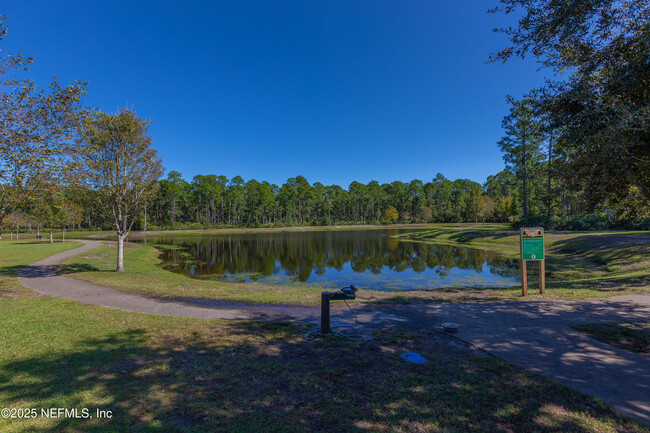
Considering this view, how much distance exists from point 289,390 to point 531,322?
19.0ft

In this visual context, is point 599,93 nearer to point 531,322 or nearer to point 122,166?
point 531,322

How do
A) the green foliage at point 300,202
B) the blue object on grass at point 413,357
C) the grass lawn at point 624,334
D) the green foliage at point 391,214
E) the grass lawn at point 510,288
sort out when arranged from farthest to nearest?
1. the green foliage at point 391,214
2. the green foliage at point 300,202
3. the grass lawn at point 510,288
4. the grass lawn at point 624,334
5. the blue object on grass at point 413,357

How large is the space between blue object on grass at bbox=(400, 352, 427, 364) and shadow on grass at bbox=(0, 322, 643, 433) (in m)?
0.15

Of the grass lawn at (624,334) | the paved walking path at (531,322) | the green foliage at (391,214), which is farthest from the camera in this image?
the green foliage at (391,214)

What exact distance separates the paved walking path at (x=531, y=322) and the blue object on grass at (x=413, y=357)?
4.34ft

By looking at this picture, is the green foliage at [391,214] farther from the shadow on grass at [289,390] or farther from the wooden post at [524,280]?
the shadow on grass at [289,390]

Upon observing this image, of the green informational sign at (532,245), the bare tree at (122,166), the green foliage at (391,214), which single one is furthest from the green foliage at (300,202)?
the green informational sign at (532,245)

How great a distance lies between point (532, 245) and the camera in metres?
9.36

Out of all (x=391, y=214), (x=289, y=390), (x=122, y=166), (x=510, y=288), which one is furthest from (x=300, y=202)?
(x=289, y=390)

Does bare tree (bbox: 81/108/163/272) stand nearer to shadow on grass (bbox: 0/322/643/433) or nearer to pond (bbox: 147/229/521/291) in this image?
pond (bbox: 147/229/521/291)

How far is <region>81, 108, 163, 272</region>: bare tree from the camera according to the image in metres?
13.7

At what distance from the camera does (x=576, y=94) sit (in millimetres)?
5664

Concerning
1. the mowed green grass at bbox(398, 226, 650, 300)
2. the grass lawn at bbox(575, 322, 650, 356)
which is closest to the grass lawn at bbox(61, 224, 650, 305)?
the mowed green grass at bbox(398, 226, 650, 300)

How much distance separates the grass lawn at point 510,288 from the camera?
9523 millimetres
